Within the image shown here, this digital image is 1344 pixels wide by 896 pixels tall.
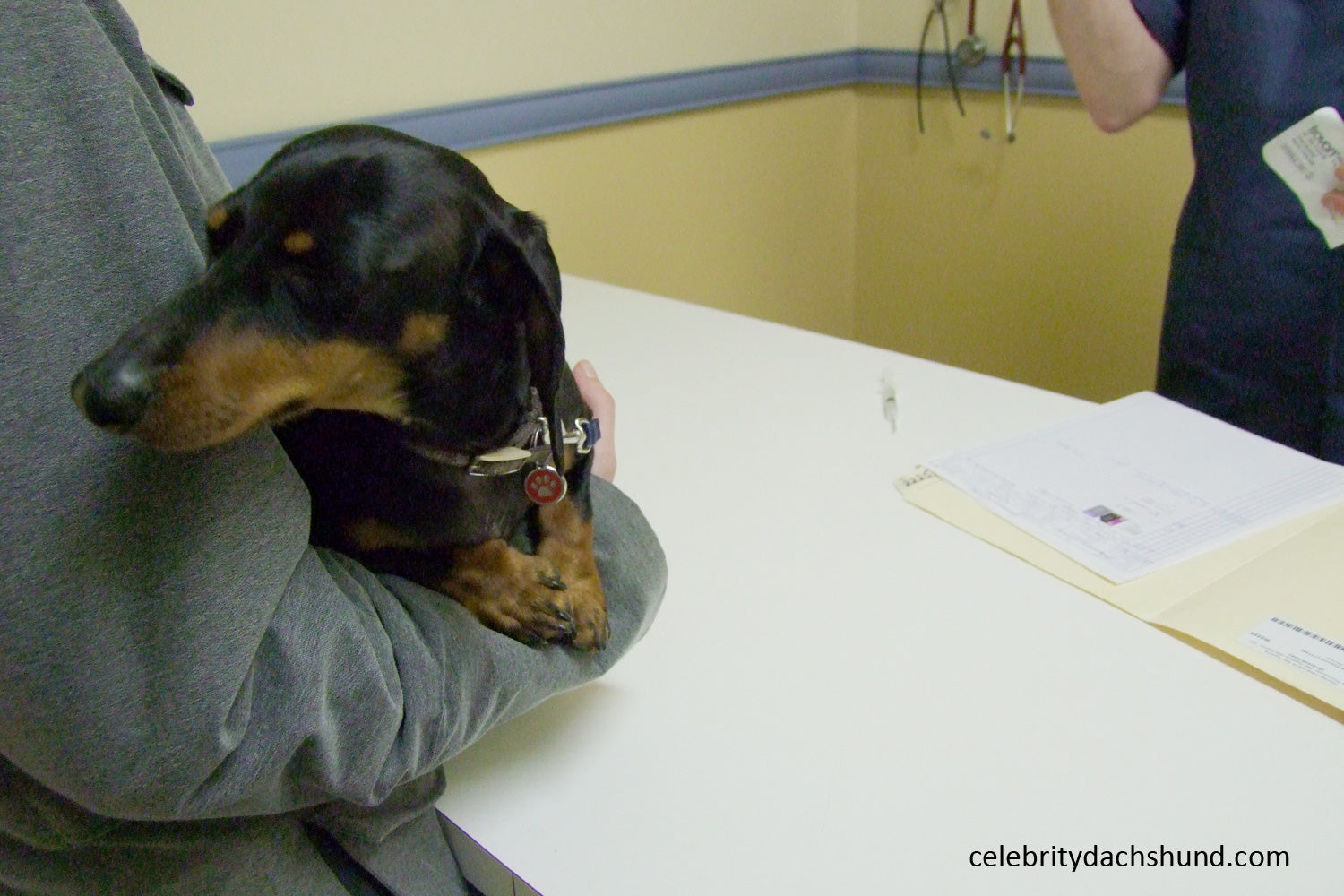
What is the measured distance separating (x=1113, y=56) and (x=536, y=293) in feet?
3.87

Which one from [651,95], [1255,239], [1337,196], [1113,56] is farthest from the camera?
[651,95]

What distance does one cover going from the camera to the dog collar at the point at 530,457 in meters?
0.75

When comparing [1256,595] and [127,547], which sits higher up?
[127,547]

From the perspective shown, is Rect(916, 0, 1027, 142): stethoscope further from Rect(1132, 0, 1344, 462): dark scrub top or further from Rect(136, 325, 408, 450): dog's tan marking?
Rect(136, 325, 408, 450): dog's tan marking

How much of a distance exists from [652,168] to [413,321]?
5.33 feet

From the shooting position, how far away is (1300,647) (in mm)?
718

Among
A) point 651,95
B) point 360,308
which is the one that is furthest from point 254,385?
point 651,95

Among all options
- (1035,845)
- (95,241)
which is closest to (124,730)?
(95,241)

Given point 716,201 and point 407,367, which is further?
point 716,201

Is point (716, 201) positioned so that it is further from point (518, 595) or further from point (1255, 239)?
point (518, 595)

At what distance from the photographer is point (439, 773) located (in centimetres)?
65

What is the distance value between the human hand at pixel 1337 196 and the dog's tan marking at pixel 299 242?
1214 mm

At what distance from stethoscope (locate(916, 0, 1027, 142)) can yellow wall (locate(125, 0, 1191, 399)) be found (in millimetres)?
30

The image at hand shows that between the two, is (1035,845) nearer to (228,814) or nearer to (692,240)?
(228,814)
